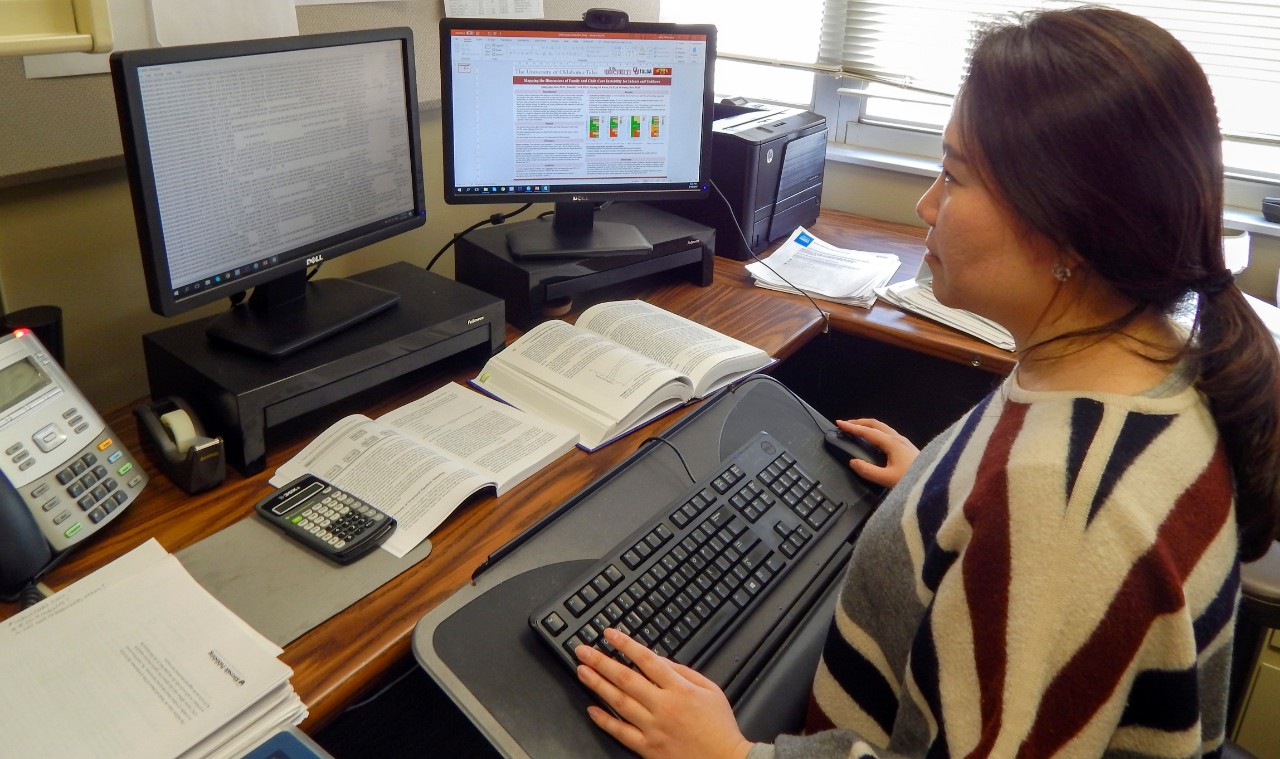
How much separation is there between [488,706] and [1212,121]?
2.36 ft

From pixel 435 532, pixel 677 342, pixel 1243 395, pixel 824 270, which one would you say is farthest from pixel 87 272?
pixel 1243 395

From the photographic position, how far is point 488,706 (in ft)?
2.58

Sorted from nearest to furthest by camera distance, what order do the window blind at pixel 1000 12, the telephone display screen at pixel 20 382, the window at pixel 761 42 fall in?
the telephone display screen at pixel 20 382
the window blind at pixel 1000 12
the window at pixel 761 42

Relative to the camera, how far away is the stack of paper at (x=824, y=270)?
163 cm

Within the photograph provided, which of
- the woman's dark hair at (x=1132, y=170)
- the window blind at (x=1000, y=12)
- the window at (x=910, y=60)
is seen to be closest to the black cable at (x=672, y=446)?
the woman's dark hair at (x=1132, y=170)

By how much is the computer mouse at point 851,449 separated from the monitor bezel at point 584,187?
54cm

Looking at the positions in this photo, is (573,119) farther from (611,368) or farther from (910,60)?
(910,60)

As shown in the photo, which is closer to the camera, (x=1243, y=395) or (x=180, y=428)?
(x=1243, y=395)

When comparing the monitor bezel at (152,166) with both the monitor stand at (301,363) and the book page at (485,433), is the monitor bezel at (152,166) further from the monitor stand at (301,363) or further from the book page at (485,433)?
the book page at (485,433)

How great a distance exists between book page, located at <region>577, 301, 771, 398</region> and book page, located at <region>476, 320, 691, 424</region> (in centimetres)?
4

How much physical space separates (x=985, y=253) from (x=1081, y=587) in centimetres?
27

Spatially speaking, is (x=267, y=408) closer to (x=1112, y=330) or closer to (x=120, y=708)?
(x=120, y=708)

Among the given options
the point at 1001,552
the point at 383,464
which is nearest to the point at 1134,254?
the point at 1001,552

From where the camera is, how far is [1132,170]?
664 mm
